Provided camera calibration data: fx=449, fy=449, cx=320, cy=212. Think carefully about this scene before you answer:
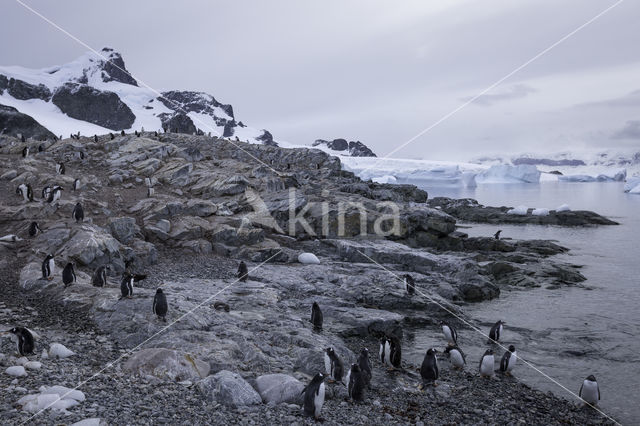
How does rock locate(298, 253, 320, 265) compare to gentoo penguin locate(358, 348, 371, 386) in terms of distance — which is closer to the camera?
gentoo penguin locate(358, 348, 371, 386)

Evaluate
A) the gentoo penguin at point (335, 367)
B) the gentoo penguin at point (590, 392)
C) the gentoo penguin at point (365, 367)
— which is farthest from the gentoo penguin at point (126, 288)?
the gentoo penguin at point (590, 392)

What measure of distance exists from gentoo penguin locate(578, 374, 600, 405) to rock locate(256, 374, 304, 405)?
689 cm

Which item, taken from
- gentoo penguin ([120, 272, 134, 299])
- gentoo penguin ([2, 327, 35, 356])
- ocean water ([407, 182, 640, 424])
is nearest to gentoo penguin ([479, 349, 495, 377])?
ocean water ([407, 182, 640, 424])

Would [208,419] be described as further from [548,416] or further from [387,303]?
[387,303]

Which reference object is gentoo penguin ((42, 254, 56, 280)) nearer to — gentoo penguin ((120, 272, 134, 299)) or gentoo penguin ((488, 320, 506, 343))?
gentoo penguin ((120, 272, 134, 299))

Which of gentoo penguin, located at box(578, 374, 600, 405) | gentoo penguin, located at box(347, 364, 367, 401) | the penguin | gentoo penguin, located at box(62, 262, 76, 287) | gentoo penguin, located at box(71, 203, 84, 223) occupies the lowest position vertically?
gentoo penguin, located at box(578, 374, 600, 405)

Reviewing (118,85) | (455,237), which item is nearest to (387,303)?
(455,237)

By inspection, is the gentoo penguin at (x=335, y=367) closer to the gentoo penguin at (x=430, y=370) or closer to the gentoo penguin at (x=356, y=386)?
the gentoo penguin at (x=356, y=386)

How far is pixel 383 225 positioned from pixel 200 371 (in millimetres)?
20283

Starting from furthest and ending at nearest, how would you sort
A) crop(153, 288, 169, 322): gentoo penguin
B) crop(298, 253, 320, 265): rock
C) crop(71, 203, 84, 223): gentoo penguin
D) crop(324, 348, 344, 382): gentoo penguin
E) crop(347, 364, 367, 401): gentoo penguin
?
crop(298, 253, 320, 265): rock
crop(71, 203, 84, 223): gentoo penguin
crop(153, 288, 169, 322): gentoo penguin
crop(324, 348, 344, 382): gentoo penguin
crop(347, 364, 367, 401): gentoo penguin

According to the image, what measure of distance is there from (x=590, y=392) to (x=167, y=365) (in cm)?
948

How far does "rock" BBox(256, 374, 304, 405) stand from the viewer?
8.26 meters

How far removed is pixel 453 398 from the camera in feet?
32.8

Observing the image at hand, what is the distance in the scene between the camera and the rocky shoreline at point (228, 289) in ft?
26.8
